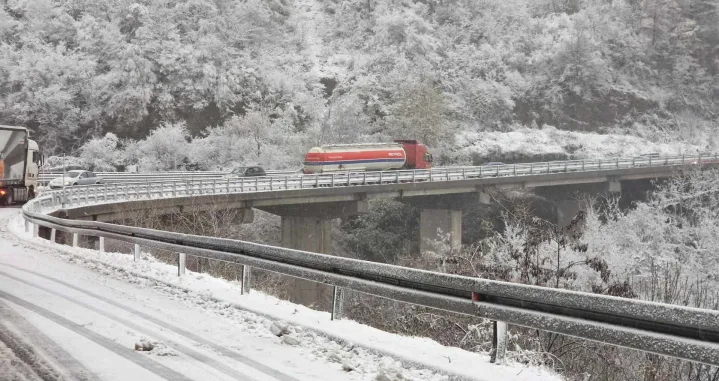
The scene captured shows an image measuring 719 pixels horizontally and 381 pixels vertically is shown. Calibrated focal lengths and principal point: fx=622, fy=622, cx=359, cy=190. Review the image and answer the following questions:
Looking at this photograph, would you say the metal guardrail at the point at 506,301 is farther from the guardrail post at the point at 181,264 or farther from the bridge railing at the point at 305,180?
the bridge railing at the point at 305,180

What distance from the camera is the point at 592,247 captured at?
36188 millimetres

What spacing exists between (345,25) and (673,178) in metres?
52.8

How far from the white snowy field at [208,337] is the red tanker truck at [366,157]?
36.1 meters

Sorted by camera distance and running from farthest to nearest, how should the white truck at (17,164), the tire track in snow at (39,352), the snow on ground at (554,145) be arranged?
1. the snow on ground at (554,145)
2. the white truck at (17,164)
3. the tire track in snow at (39,352)

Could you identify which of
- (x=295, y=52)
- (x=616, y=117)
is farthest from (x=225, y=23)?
(x=616, y=117)

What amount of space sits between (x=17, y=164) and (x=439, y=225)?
31.9 metres

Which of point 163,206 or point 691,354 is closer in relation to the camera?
point 691,354

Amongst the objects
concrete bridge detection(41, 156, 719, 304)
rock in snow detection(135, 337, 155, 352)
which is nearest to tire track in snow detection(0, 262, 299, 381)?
rock in snow detection(135, 337, 155, 352)

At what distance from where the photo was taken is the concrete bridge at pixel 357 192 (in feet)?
103

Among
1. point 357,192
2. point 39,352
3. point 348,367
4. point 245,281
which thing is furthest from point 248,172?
point 348,367

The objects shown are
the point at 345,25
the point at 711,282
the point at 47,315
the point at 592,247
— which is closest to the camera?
the point at 47,315

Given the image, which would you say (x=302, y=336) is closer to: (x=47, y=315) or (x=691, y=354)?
(x=47, y=315)

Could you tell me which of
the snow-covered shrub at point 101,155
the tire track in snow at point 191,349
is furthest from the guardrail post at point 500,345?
the snow-covered shrub at point 101,155

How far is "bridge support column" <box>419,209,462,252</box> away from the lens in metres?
51.2
